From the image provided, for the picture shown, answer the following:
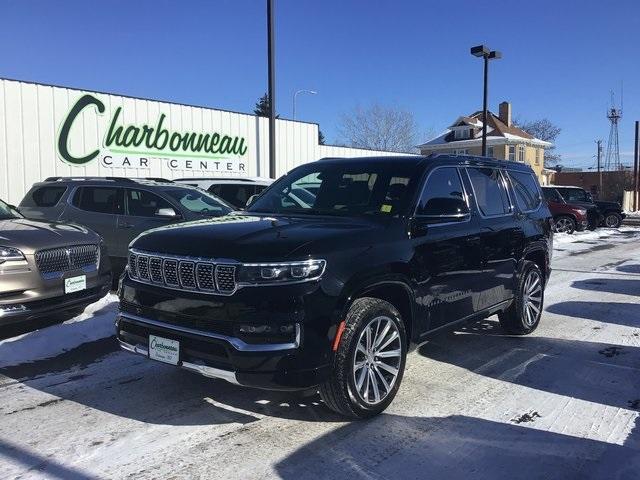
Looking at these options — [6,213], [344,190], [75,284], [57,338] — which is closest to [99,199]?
[6,213]

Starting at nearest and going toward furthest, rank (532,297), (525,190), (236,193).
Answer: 1. (532,297)
2. (525,190)
3. (236,193)

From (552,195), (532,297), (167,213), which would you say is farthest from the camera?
(552,195)

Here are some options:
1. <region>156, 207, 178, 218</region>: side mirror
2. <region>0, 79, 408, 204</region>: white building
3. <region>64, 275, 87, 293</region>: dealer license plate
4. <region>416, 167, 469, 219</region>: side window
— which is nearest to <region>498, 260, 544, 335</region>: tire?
<region>416, 167, 469, 219</region>: side window

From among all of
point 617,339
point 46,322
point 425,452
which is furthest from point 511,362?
point 46,322

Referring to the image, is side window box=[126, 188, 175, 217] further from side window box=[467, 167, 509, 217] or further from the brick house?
the brick house

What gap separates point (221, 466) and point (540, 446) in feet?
6.66

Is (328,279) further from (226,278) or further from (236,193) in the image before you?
(236,193)

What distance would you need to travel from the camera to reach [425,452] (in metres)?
3.66

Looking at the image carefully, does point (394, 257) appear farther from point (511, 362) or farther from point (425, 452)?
point (511, 362)

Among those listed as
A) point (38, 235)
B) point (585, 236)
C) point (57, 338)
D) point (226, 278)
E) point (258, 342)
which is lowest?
point (57, 338)

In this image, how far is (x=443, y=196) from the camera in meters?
5.09

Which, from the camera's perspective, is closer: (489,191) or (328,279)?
(328,279)

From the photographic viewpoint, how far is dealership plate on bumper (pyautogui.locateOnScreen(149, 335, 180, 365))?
3.87 m

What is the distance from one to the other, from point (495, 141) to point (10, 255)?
56.6 metres
